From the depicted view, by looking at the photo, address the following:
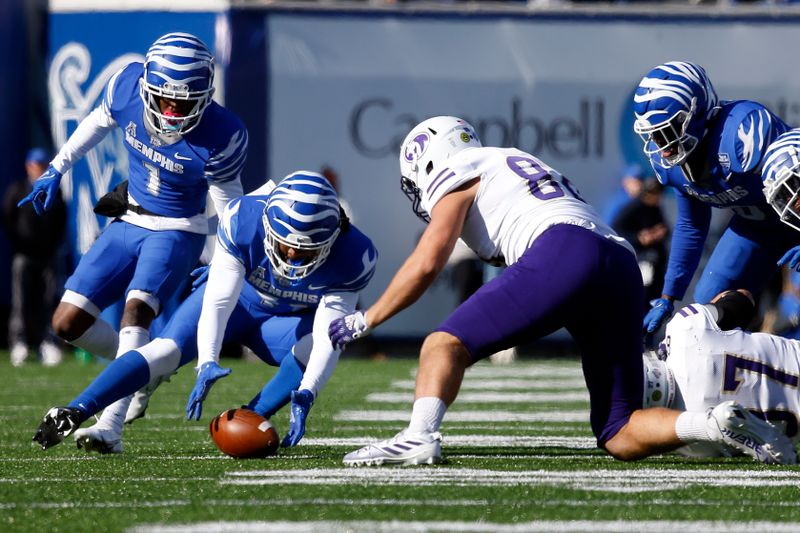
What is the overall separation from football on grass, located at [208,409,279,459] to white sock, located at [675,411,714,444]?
1.47 metres

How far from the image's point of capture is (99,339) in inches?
264

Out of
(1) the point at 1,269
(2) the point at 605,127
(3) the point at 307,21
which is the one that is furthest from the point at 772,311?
(1) the point at 1,269

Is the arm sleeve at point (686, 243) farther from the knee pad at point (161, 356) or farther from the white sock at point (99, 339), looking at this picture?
the white sock at point (99, 339)

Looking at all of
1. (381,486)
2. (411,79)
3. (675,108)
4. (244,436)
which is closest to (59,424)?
(244,436)

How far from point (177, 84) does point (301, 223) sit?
125cm

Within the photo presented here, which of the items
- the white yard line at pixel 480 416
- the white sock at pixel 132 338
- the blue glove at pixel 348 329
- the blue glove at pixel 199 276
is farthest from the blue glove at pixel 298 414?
the white yard line at pixel 480 416

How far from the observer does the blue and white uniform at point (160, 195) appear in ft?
21.3

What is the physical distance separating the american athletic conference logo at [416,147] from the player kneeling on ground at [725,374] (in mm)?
1108

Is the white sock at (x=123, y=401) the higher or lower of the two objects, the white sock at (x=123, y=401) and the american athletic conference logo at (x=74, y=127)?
the higher

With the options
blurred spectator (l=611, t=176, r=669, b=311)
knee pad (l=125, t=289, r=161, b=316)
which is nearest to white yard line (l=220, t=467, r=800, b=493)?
knee pad (l=125, t=289, r=161, b=316)

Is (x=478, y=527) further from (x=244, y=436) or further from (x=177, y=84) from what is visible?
(x=177, y=84)

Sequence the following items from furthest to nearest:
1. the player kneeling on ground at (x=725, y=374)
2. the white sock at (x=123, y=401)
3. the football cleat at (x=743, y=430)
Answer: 1. the white sock at (x=123, y=401)
2. the player kneeling on ground at (x=725, y=374)
3. the football cleat at (x=743, y=430)

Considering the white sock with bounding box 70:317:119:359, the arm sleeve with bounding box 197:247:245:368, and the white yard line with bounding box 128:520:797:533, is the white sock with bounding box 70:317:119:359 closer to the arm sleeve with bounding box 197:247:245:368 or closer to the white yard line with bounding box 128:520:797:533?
the arm sleeve with bounding box 197:247:245:368

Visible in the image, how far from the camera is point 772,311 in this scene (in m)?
13.0
